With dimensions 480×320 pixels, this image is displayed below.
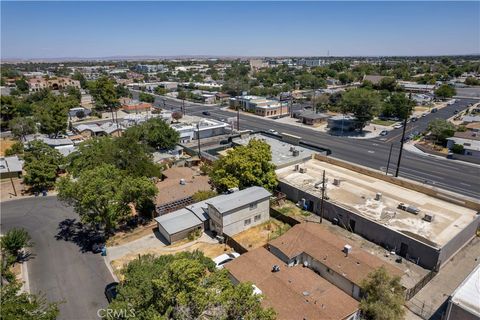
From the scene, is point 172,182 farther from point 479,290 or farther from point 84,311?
point 479,290

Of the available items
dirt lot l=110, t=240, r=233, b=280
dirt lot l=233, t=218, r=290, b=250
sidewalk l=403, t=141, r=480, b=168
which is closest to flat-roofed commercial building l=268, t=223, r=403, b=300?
dirt lot l=233, t=218, r=290, b=250

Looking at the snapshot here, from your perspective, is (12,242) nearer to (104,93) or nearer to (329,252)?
(329,252)

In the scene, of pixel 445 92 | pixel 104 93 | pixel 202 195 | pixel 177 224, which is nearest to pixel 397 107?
pixel 445 92

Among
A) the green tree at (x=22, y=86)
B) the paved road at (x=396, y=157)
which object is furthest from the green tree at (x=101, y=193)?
the green tree at (x=22, y=86)

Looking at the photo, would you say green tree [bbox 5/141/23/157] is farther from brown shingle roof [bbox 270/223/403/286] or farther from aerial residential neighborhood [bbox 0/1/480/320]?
brown shingle roof [bbox 270/223/403/286]

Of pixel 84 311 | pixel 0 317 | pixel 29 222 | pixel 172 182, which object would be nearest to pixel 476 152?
pixel 172 182

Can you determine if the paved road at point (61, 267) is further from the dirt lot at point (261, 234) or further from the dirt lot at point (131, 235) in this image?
the dirt lot at point (261, 234)

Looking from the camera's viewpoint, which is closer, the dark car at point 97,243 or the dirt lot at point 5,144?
the dark car at point 97,243
